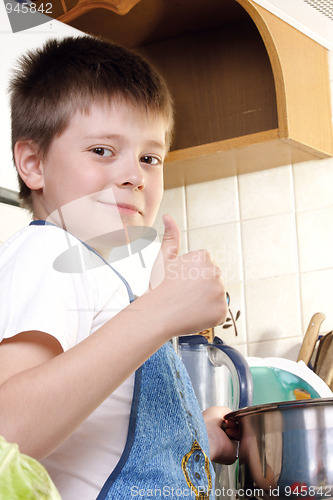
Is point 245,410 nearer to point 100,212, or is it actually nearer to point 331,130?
point 100,212

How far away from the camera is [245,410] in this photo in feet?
2.26

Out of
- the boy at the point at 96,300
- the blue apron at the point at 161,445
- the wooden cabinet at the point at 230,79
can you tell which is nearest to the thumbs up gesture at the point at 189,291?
the boy at the point at 96,300

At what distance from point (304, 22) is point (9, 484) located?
1584 millimetres

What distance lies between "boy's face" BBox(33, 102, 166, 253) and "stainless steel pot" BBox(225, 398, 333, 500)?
0.26 meters

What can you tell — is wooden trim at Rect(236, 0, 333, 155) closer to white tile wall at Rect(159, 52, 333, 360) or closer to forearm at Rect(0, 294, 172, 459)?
white tile wall at Rect(159, 52, 333, 360)

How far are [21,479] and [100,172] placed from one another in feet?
1.40

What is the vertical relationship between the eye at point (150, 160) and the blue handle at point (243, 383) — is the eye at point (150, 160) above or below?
above

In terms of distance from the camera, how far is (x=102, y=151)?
62 centimetres

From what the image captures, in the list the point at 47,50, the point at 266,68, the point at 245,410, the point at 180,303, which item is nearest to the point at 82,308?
the point at 180,303

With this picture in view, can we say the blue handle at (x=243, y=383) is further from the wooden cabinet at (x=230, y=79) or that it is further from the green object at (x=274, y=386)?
the wooden cabinet at (x=230, y=79)

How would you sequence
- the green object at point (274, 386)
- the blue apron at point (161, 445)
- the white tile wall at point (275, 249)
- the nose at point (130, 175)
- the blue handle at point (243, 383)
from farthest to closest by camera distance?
the white tile wall at point (275, 249) < the green object at point (274, 386) < the blue handle at point (243, 383) < the nose at point (130, 175) < the blue apron at point (161, 445)

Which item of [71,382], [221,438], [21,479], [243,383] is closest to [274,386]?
[243,383]

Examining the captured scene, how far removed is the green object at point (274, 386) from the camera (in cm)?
116

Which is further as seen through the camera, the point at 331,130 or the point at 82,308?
the point at 331,130
